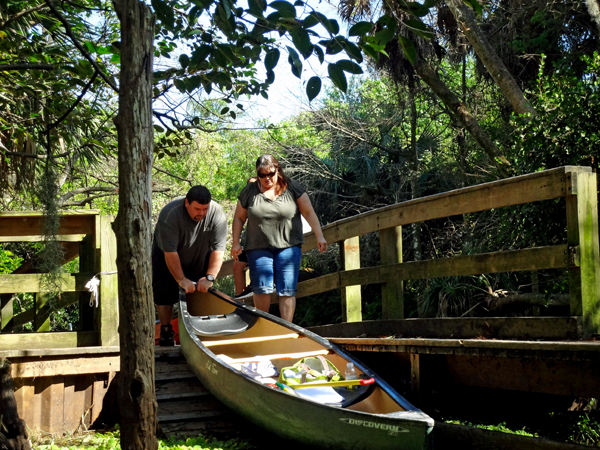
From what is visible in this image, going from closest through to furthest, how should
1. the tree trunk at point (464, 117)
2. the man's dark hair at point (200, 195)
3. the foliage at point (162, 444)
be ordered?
the foliage at point (162, 444) → the man's dark hair at point (200, 195) → the tree trunk at point (464, 117)

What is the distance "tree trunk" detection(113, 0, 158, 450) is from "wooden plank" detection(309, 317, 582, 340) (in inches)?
96.3

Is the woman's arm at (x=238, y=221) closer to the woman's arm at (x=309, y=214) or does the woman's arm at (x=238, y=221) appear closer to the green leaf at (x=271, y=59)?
the woman's arm at (x=309, y=214)

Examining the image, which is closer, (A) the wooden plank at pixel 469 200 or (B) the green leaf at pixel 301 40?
(B) the green leaf at pixel 301 40

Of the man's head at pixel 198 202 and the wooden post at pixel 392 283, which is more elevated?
the man's head at pixel 198 202

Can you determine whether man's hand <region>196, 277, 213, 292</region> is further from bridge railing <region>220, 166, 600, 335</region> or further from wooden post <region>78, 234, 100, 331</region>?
bridge railing <region>220, 166, 600, 335</region>

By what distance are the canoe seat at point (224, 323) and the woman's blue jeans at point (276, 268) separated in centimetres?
33

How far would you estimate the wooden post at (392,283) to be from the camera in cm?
559

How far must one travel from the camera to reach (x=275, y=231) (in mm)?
5945

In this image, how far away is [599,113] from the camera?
5996 mm

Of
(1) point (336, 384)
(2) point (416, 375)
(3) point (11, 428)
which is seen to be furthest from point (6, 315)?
(2) point (416, 375)

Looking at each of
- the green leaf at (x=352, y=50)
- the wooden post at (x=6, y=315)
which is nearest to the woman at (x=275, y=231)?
the green leaf at (x=352, y=50)

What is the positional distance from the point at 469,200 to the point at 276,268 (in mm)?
2011

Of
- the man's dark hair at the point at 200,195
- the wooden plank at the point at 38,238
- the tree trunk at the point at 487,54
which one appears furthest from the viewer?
the tree trunk at the point at 487,54

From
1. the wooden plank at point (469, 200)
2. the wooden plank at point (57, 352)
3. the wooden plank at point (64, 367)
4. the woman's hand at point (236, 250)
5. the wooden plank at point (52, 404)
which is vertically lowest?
the wooden plank at point (52, 404)
